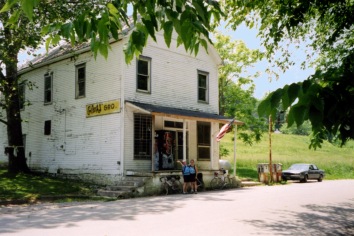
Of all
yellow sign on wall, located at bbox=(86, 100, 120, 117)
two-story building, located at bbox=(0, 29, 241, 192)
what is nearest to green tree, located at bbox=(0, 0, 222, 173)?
two-story building, located at bbox=(0, 29, 241, 192)

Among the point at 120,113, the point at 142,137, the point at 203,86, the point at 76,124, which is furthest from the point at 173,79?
the point at 76,124

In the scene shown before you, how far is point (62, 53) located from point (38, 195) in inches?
394

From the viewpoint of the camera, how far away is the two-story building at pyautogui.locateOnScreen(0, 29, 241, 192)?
20109 millimetres

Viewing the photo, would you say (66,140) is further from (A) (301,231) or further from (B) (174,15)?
(B) (174,15)

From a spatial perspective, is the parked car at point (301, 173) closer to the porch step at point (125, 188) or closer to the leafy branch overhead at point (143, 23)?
the porch step at point (125, 188)

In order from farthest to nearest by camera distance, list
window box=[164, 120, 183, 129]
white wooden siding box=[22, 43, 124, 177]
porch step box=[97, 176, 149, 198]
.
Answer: window box=[164, 120, 183, 129], white wooden siding box=[22, 43, 124, 177], porch step box=[97, 176, 149, 198]

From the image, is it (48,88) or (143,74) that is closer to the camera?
(143,74)

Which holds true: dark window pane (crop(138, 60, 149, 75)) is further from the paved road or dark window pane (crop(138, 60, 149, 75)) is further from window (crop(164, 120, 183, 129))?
the paved road

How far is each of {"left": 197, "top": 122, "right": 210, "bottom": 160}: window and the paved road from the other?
958 cm

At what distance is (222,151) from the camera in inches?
1398

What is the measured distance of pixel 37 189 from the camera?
17531 mm

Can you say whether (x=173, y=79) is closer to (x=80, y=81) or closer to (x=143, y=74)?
(x=143, y=74)

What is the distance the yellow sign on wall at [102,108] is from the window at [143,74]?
1.69 meters

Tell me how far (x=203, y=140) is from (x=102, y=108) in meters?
7.06
